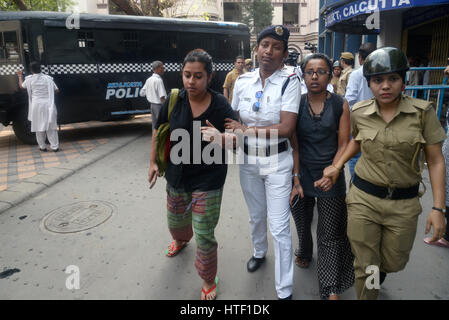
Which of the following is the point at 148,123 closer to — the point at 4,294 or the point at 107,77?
the point at 107,77

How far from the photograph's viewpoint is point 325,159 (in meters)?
2.43

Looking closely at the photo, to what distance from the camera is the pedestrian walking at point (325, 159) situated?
2.37 metres

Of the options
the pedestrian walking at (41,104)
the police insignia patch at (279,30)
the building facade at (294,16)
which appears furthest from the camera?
the building facade at (294,16)

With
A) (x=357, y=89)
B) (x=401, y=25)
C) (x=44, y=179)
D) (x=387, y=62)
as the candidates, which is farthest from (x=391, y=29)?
(x=44, y=179)

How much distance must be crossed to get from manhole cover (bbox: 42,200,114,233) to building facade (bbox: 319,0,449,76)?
634cm

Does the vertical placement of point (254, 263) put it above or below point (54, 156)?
below

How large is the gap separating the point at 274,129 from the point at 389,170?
759mm

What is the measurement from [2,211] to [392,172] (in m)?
4.30

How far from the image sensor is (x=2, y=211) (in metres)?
4.09

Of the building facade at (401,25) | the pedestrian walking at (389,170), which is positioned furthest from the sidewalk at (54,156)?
the building facade at (401,25)

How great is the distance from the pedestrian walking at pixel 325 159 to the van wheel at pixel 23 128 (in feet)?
23.4

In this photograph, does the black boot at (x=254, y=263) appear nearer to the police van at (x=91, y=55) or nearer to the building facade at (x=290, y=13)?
the police van at (x=91, y=55)

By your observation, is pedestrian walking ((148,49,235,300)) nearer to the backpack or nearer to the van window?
the backpack

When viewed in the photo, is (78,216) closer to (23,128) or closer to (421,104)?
(421,104)
